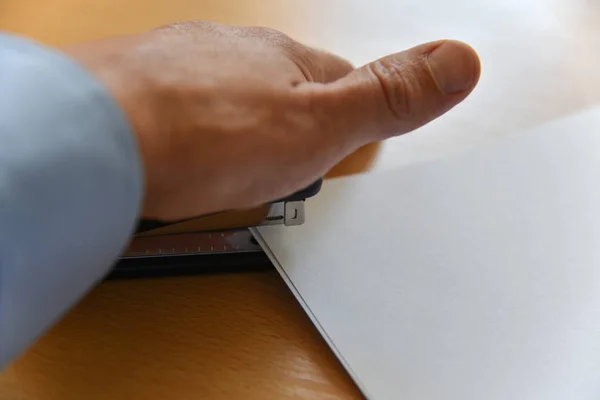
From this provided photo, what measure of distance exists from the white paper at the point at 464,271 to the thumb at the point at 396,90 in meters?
0.06

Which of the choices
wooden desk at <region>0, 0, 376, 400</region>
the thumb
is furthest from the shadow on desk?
the thumb

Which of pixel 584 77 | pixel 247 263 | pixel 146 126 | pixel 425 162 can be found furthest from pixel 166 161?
pixel 584 77

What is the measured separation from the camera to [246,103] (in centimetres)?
34

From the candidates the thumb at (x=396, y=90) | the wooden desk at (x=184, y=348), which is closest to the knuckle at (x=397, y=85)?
the thumb at (x=396, y=90)

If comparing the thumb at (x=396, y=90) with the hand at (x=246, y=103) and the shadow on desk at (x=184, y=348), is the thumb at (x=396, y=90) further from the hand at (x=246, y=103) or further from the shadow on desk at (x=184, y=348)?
the shadow on desk at (x=184, y=348)

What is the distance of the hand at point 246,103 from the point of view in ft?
0.96

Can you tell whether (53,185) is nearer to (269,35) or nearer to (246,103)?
(246,103)

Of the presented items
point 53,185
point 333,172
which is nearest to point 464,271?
point 333,172

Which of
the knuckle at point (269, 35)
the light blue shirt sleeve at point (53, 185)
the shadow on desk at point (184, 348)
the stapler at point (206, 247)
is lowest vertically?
the shadow on desk at point (184, 348)

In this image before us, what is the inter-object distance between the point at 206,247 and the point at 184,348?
67 millimetres

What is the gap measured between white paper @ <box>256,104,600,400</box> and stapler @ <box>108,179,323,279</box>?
13mm

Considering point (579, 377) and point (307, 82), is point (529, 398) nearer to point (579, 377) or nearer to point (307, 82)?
point (579, 377)

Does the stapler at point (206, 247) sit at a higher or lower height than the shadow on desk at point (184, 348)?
higher

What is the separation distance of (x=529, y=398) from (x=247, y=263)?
0.19 metres
